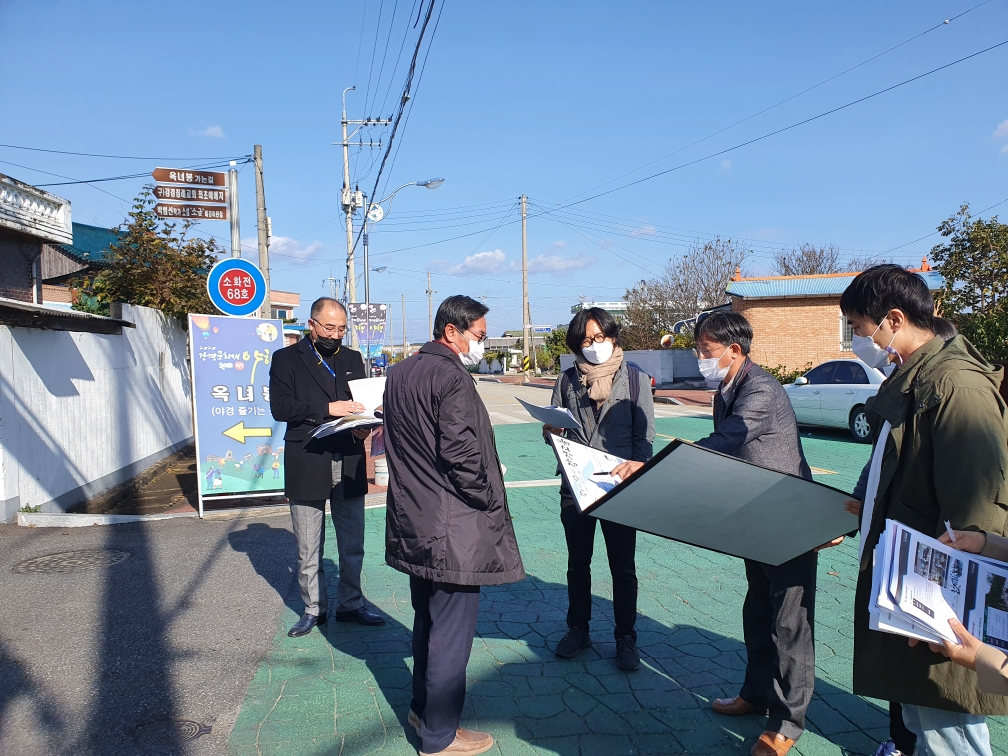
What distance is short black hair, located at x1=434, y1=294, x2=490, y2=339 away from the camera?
3.29 m

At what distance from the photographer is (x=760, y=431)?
3.08m

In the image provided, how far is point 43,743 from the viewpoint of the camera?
3.21 meters

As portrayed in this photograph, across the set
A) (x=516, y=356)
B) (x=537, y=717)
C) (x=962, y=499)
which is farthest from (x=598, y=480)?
(x=516, y=356)

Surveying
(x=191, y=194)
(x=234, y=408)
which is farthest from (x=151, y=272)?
(x=234, y=408)

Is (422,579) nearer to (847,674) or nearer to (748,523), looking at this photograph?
(748,523)

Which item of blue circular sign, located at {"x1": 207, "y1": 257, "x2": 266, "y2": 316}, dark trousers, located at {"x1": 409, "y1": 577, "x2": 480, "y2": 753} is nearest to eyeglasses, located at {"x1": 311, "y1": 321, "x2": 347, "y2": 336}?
dark trousers, located at {"x1": 409, "y1": 577, "x2": 480, "y2": 753}

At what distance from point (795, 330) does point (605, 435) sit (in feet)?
89.3

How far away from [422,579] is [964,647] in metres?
2.04

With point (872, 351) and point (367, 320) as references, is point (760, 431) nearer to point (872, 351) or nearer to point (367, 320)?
point (872, 351)

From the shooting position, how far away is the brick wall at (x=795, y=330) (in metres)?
28.5

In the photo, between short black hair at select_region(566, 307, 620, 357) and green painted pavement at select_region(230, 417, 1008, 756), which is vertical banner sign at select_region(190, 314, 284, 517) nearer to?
green painted pavement at select_region(230, 417, 1008, 756)

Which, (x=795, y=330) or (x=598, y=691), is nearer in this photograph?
(x=598, y=691)

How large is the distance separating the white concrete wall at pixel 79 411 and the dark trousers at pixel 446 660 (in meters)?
5.85

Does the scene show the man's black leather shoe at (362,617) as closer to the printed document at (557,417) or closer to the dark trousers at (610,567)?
the dark trousers at (610,567)
